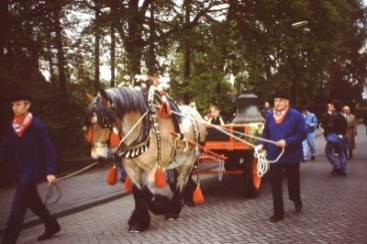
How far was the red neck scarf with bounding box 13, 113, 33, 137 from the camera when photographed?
5973 millimetres

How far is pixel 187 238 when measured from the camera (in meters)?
6.30

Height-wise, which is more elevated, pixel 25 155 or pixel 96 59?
pixel 96 59

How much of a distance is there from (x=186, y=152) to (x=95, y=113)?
2204 mm

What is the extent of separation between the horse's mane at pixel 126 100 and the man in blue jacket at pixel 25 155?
934 millimetres

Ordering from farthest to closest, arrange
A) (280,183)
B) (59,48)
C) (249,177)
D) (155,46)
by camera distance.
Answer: (155,46)
(59,48)
(249,177)
(280,183)

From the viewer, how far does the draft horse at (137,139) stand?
5.99 m

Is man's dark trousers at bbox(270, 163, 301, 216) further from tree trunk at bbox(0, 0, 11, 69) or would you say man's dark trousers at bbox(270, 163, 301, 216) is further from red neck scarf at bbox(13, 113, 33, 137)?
tree trunk at bbox(0, 0, 11, 69)

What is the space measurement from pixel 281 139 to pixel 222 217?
1.49 meters

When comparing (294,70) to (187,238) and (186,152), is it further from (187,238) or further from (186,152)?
(187,238)

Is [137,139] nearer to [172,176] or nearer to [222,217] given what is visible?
[222,217]

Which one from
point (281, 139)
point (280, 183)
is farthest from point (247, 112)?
point (280, 183)

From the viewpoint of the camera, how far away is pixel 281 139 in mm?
7359

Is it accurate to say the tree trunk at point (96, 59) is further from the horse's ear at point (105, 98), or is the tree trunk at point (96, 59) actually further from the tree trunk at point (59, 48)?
the horse's ear at point (105, 98)

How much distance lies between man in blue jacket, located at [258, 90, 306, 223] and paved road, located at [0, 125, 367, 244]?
17.0 inches
